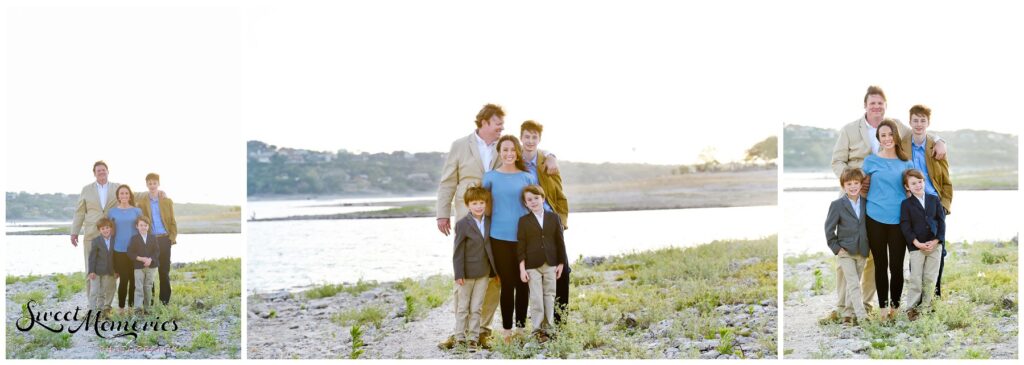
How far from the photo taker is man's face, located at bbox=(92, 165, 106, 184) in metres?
5.23

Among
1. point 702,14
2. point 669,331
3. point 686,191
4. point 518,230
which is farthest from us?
point 686,191

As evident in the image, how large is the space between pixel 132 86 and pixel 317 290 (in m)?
1.69

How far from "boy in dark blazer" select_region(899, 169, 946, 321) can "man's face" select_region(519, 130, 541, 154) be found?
188 cm

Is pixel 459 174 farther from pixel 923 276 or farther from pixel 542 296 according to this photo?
pixel 923 276

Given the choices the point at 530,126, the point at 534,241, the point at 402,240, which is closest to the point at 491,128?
the point at 530,126

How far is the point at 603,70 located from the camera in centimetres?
568

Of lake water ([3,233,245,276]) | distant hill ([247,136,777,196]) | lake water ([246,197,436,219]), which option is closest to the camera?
lake water ([3,233,245,276])

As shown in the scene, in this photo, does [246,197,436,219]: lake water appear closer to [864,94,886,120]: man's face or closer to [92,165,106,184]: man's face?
[92,165,106,184]: man's face

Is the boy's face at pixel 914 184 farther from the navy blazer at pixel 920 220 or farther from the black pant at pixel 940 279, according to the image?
the black pant at pixel 940 279

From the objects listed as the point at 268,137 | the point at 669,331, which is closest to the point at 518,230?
the point at 669,331

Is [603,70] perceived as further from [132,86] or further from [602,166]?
[132,86]

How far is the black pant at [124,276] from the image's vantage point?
527 centimetres

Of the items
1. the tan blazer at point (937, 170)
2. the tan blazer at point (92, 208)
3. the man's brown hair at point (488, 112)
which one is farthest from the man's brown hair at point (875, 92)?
the tan blazer at point (92, 208)

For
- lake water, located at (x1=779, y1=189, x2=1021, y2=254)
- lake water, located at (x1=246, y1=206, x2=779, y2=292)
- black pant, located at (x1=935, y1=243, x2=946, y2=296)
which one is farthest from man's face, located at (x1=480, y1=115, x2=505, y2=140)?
black pant, located at (x1=935, y1=243, x2=946, y2=296)
